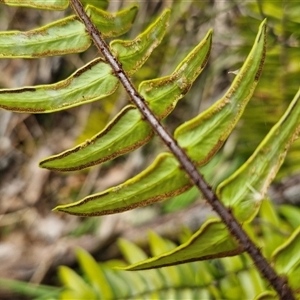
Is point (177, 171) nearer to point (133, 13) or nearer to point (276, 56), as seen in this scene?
point (133, 13)

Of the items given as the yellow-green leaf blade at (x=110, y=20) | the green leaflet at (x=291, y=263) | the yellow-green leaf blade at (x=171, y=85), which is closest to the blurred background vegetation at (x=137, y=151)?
the yellow-green leaf blade at (x=110, y=20)

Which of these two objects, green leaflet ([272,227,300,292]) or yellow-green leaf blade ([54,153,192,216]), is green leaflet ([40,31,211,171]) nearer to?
yellow-green leaf blade ([54,153,192,216])

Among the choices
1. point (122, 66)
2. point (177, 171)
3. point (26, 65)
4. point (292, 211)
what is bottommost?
point (292, 211)

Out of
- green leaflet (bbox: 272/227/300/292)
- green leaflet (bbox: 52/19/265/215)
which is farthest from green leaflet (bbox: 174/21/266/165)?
green leaflet (bbox: 272/227/300/292)

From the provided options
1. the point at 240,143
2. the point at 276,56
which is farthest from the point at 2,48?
the point at 240,143

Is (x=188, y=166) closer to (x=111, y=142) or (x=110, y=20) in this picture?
(x=111, y=142)

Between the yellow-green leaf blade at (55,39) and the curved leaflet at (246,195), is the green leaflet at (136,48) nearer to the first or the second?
the yellow-green leaf blade at (55,39)
